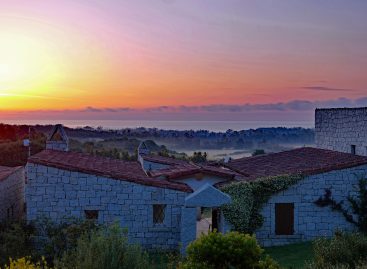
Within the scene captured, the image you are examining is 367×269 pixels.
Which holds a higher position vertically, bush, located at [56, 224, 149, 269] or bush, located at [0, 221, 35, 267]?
bush, located at [56, 224, 149, 269]

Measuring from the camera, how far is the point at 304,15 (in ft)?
78.5

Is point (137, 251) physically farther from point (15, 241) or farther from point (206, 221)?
point (206, 221)

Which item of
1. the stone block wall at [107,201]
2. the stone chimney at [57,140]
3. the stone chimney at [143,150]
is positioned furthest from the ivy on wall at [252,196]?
the stone chimney at [143,150]

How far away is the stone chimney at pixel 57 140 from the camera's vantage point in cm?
2383

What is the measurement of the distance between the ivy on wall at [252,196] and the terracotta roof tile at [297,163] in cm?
88

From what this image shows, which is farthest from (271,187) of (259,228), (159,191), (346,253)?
(346,253)

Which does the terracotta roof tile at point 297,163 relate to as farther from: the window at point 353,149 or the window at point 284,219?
the window at point 284,219

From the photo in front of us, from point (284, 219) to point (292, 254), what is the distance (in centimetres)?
239

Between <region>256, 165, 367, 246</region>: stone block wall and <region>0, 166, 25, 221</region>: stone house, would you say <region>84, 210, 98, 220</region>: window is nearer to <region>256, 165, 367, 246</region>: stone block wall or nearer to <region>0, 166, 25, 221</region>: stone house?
<region>0, 166, 25, 221</region>: stone house

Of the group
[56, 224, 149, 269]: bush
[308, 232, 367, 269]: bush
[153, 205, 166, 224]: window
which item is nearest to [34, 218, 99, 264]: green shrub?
[153, 205, 166, 224]: window

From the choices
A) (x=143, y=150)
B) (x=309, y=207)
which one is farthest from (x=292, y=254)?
(x=143, y=150)

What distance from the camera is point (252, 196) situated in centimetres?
1923

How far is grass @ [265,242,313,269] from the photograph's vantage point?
15445 millimetres

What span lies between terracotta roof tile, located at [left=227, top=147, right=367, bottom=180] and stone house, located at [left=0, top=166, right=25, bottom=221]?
377 inches
